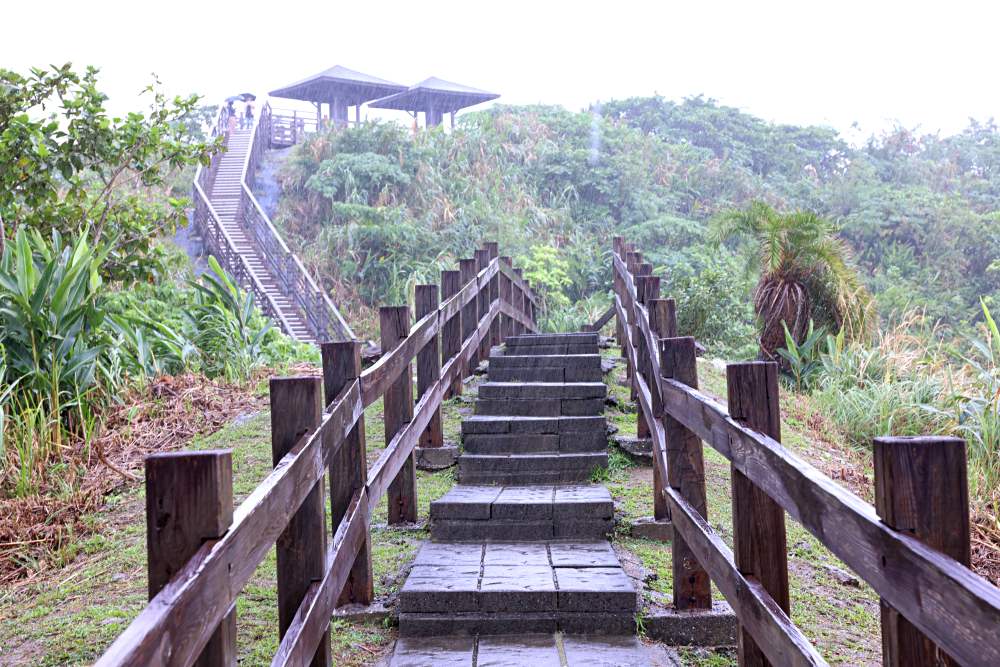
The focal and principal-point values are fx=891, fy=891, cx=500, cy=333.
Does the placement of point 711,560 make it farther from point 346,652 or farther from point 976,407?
point 976,407

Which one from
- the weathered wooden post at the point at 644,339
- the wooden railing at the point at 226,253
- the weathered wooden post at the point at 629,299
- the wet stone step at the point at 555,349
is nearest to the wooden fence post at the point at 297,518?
the weathered wooden post at the point at 644,339

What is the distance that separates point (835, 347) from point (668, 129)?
22.3 metres

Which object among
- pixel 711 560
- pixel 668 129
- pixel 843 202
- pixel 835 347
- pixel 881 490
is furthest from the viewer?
pixel 668 129

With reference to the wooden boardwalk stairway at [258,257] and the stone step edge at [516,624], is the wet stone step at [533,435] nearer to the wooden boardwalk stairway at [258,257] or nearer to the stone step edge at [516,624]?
the stone step edge at [516,624]

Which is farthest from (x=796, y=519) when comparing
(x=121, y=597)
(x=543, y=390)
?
(x=543, y=390)

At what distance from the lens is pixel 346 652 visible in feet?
11.2

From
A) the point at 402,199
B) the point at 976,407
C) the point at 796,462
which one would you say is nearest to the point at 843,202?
the point at 402,199

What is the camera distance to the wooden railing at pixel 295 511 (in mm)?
1550

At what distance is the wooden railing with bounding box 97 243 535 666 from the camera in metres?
1.55

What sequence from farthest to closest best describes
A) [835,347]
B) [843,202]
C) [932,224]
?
[843,202] → [932,224] → [835,347]

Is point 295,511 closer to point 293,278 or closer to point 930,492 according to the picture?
point 930,492

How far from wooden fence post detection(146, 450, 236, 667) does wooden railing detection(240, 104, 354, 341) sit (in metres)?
13.8

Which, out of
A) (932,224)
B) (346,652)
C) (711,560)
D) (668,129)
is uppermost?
(668,129)

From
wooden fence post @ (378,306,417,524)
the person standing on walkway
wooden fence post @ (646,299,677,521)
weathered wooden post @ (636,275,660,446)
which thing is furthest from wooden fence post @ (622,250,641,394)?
the person standing on walkway
